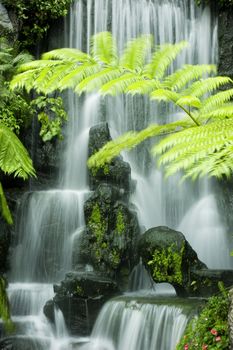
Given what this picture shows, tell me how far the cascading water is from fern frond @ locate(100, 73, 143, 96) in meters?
5.11

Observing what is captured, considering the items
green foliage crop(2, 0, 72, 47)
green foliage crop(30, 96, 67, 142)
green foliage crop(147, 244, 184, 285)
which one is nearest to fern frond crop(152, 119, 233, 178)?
green foliage crop(147, 244, 184, 285)

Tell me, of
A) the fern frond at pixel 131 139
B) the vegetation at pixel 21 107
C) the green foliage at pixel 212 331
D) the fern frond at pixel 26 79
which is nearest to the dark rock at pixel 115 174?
the vegetation at pixel 21 107

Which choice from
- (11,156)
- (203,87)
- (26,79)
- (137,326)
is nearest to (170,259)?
(137,326)

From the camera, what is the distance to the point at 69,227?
10820mm

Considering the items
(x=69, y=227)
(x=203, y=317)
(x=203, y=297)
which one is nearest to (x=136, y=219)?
(x=69, y=227)

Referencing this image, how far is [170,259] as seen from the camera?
8.47 meters

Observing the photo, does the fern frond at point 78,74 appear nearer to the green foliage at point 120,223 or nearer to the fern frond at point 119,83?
the fern frond at point 119,83

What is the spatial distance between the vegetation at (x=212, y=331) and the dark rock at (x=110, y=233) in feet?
15.6

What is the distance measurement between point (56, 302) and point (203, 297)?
270 centimetres

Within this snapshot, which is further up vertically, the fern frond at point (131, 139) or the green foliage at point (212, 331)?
the fern frond at point (131, 139)

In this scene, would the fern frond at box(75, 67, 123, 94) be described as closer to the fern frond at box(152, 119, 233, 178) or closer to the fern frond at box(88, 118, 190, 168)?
the fern frond at box(88, 118, 190, 168)

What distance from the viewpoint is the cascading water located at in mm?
7516

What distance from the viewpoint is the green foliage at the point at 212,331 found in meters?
4.26

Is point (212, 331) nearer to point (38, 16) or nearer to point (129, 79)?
point (129, 79)
